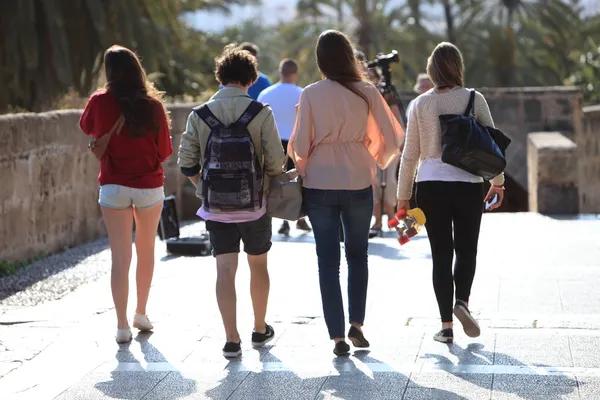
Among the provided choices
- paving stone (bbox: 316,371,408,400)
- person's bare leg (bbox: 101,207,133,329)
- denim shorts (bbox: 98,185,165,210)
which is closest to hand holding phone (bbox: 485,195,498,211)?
paving stone (bbox: 316,371,408,400)

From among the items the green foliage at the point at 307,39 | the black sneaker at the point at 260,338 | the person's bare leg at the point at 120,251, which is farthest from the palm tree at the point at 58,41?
the black sneaker at the point at 260,338

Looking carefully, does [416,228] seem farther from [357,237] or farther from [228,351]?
[228,351]

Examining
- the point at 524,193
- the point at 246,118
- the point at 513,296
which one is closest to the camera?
the point at 246,118

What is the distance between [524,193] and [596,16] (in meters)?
35.1

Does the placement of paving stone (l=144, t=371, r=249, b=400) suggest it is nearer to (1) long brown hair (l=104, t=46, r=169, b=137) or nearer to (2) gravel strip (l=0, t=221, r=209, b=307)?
(1) long brown hair (l=104, t=46, r=169, b=137)

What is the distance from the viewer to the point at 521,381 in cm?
549

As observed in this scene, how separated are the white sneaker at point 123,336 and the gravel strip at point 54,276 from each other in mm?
1585

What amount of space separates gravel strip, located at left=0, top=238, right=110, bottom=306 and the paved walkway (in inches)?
1.1

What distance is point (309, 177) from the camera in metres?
6.16

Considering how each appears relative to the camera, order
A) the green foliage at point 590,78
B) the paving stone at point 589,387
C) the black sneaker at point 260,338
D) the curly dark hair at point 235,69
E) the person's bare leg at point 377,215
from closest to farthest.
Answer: the paving stone at point 589,387, the curly dark hair at point 235,69, the black sneaker at point 260,338, the person's bare leg at point 377,215, the green foliage at point 590,78

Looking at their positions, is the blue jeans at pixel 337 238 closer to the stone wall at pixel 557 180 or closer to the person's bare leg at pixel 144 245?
the person's bare leg at pixel 144 245

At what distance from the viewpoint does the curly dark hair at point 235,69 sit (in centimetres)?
619

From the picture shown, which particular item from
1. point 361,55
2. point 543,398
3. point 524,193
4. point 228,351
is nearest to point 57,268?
point 361,55

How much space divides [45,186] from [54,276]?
1.41 meters
